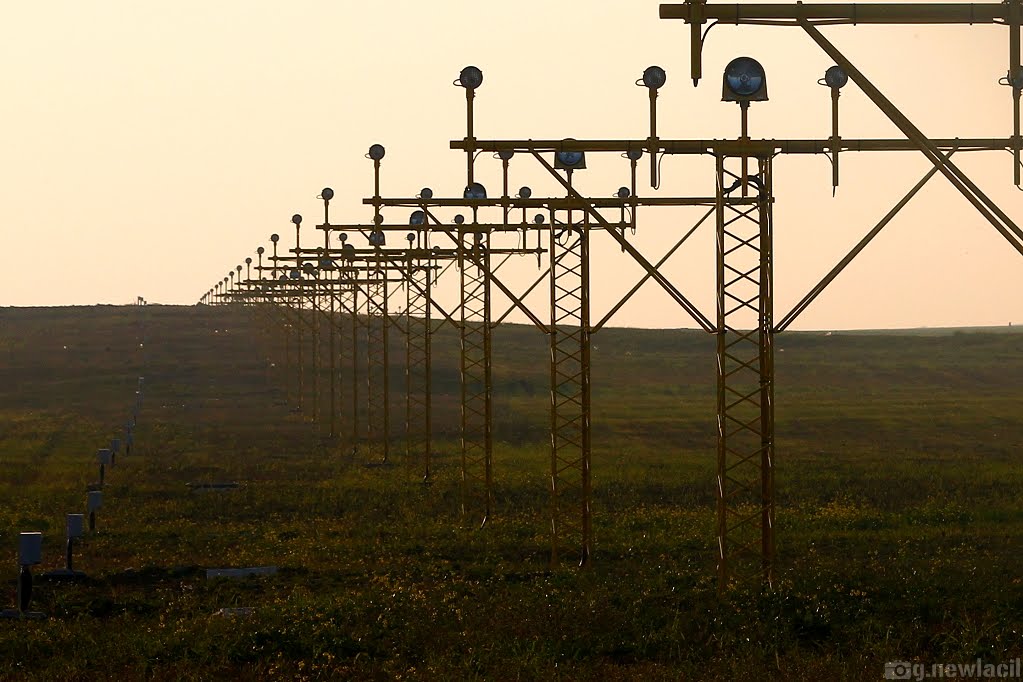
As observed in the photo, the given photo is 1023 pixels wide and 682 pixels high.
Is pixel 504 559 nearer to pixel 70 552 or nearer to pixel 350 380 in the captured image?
pixel 70 552

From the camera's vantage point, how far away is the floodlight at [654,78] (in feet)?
79.2

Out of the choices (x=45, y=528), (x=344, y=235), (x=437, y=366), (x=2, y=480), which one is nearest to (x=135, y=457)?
(x=2, y=480)

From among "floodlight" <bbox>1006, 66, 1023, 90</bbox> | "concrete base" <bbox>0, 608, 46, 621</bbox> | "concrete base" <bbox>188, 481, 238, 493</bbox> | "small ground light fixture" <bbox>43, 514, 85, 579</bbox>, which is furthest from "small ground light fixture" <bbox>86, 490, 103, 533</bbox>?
"floodlight" <bbox>1006, 66, 1023, 90</bbox>

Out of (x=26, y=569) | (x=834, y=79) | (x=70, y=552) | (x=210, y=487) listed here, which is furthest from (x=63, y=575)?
(x=210, y=487)

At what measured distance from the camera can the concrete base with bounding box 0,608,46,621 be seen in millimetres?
22797

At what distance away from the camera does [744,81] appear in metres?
22.8

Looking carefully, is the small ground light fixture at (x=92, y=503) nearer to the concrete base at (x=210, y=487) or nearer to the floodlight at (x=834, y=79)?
the concrete base at (x=210, y=487)

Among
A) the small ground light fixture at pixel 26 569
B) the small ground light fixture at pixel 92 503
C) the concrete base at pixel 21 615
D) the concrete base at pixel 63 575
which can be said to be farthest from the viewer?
the small ground light fixture at pixel 92 503

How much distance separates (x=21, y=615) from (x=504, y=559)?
9.63 metres

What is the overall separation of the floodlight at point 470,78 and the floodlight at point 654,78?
2597 millimetres

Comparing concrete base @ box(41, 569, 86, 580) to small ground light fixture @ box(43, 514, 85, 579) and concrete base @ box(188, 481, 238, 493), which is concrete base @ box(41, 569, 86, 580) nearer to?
small ground light fixture @ box(43, 514, 85, 579)

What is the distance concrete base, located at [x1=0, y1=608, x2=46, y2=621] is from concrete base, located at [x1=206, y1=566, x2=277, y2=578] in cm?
421

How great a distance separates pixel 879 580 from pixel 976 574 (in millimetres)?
1756

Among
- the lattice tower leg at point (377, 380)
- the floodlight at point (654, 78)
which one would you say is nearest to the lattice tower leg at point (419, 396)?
the lattice tower leg at point (377, 380)
